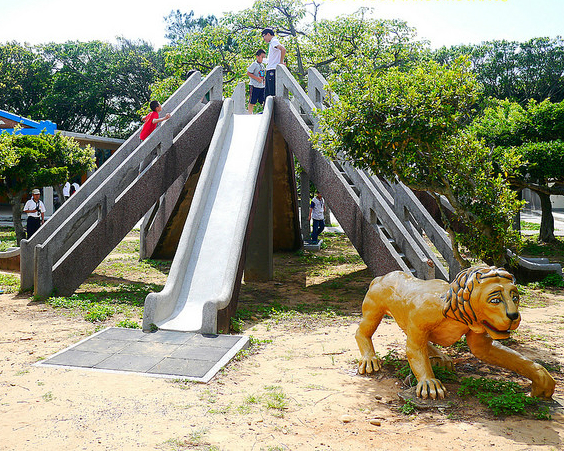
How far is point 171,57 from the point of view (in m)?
18.9

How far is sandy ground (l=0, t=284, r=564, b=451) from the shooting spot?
4.21m

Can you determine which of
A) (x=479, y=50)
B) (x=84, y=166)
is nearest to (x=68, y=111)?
(x=84, y=166)

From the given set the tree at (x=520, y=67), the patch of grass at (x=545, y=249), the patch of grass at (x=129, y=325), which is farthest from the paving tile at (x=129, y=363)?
the tree at (x=520, y=67)

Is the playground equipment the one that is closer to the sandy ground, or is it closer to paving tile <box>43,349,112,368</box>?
paving tile <box>43,349,112,368</box>

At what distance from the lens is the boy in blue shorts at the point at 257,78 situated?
1334 cm

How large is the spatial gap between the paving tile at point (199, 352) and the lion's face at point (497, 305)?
3.04 metres

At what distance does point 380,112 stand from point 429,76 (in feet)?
2.58

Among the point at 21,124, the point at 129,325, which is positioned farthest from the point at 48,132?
the point at 129,325

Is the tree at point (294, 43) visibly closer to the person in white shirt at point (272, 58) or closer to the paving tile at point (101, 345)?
the person in white shirt at point (272, 58)

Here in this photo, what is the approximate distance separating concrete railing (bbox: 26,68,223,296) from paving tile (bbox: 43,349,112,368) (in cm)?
331

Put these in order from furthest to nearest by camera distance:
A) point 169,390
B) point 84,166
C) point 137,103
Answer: point 137,103
point 84,166
point 169,390

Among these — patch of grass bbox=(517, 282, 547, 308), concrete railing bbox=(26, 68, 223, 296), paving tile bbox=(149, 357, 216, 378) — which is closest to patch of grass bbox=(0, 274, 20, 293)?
concrete railing bbox=(26, 68, 223, 296)

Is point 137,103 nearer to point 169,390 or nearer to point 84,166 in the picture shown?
point 84,166

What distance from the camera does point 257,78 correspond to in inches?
528
